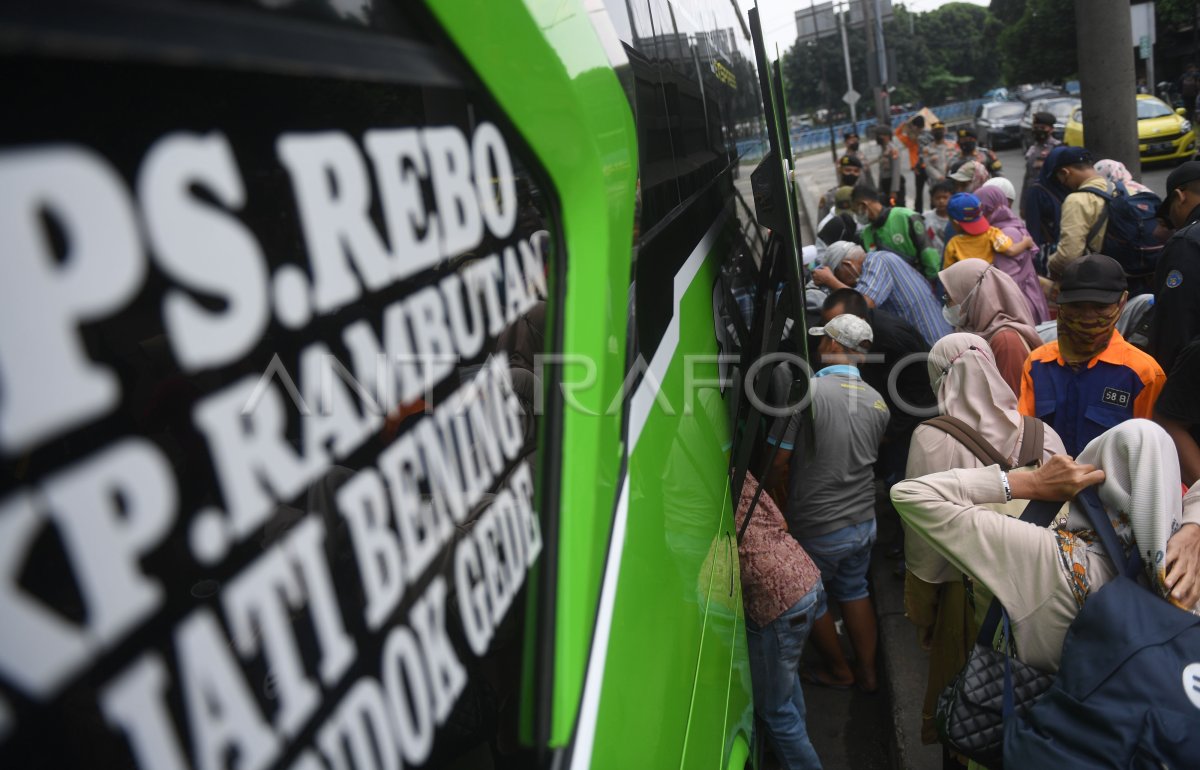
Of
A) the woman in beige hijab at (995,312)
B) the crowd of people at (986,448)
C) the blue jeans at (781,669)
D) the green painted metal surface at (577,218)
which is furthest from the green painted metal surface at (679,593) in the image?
the woman in beige hijab at (995,312)

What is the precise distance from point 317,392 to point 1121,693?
6.83 ft

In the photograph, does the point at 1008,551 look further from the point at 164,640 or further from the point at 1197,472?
the point at 164,640

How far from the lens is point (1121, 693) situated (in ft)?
6.50

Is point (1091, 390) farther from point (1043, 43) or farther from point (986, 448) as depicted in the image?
point (1043, 43)

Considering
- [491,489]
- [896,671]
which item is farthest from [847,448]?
[491,489]

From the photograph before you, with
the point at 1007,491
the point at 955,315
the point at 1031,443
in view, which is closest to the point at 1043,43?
the point at 955,315

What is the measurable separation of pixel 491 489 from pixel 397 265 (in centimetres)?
31

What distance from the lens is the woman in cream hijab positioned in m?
2.17

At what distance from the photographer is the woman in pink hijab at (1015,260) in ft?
18.5

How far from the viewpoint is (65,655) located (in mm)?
489

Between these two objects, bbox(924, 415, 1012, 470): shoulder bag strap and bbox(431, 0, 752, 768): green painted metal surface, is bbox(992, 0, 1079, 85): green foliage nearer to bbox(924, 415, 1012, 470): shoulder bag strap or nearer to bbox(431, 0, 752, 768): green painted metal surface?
bbox(924, 415, 1012, 470): shoulder bag strap

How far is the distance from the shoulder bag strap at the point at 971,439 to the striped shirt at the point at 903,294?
2.39 meters

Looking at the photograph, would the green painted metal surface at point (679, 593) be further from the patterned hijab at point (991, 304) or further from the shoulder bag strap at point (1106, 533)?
the patterned hijab at point (991, 304)

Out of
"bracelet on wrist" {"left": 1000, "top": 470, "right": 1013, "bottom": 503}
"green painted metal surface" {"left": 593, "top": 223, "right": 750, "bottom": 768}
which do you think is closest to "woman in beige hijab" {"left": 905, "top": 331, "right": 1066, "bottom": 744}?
"bracelet on wrist" {"left": 1000, "top": 470, "right": 1013, "bottom": 503}
